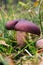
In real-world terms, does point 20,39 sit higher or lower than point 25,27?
lower

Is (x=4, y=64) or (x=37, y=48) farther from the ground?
(x=4, y=64)

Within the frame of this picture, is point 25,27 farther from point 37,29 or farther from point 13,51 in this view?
point 13,51

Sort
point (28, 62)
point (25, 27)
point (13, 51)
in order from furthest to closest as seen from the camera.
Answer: point (25, 27) → point (13, 51) → point (28, 62)

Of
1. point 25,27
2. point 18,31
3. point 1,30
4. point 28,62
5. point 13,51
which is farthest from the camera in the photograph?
point 1,30

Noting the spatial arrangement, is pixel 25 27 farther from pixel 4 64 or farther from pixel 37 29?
pixel 4 64

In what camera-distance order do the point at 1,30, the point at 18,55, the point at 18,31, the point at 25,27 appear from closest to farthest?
the point at 18,55, the point at 25,27, the point at 18,31, the point at 1,30

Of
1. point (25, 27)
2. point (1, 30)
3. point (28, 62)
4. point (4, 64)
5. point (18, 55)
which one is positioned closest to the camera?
point (4, 64)

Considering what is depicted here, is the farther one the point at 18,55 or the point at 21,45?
the point at 21,45

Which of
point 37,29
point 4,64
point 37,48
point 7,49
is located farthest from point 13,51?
point 4,64

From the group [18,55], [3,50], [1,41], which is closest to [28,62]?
[18,55]
